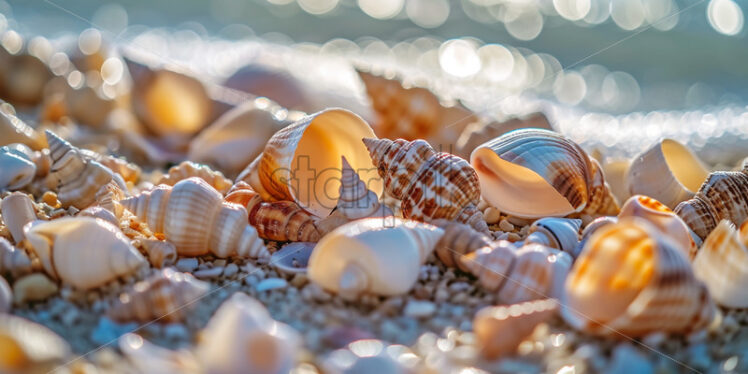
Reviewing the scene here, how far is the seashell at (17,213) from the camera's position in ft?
6.91

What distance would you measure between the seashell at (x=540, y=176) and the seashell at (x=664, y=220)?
0.33 meters

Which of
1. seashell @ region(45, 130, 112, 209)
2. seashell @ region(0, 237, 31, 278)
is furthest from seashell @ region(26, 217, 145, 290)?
seashell @ region(45, 130, 112, 209)

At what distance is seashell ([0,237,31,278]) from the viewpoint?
1.79 metres

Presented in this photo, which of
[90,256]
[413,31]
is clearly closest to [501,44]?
[413,31]

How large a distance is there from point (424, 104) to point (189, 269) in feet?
8.14

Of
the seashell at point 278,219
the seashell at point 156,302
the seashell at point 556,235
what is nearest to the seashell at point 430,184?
the seashell at point 556,235

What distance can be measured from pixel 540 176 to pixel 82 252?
171cm

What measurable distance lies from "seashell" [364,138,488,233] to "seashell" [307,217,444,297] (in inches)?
17.2

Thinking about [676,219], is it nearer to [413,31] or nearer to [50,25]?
[50,25]

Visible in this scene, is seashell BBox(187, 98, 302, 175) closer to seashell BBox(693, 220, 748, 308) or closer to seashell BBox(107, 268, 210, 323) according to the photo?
seashell BBox(107, 268, 210, 323)

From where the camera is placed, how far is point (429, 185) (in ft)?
7.34

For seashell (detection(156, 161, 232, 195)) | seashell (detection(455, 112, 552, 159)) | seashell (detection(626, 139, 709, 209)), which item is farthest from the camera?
seashell (detection(455, 112, 552, 159))

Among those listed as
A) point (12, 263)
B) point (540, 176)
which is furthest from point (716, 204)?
point (12, 263)

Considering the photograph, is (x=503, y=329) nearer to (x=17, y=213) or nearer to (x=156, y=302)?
(x=156, y=302)
